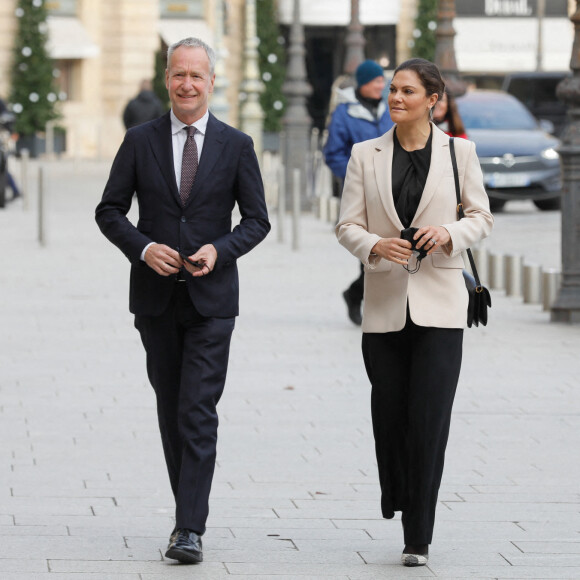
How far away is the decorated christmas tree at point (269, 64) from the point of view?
5122 cm

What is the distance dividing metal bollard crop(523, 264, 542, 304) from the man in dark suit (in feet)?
25.7

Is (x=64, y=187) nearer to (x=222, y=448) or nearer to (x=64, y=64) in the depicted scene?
(x=64, y=64)

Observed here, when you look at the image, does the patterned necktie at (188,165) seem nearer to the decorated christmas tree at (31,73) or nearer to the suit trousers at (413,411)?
the suit trousers at (413,411)

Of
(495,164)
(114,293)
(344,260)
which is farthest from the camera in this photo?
(495,164)

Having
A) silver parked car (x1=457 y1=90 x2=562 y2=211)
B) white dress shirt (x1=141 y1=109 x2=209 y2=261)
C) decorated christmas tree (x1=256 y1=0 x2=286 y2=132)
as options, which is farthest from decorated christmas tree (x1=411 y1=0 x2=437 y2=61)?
white dress shirt (x1=141 y1=109 x2=209 y2=261)

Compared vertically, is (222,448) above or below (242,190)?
below

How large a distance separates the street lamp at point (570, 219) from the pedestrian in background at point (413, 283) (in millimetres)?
6684

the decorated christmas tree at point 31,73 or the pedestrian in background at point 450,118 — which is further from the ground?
the pedestrian in background at point 450,118

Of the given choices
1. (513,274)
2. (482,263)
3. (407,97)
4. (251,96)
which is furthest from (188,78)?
(251,96)

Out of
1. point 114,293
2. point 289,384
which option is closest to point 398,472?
point 289,384

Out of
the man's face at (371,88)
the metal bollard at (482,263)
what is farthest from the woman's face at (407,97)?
the metal bollard at (482,263)

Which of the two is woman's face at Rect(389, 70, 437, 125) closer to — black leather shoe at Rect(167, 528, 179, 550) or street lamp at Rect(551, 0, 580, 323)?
black leather shoe at Rect(167, 528, 179, 550)

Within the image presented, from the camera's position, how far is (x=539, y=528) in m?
6.07

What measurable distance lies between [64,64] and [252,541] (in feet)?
139
